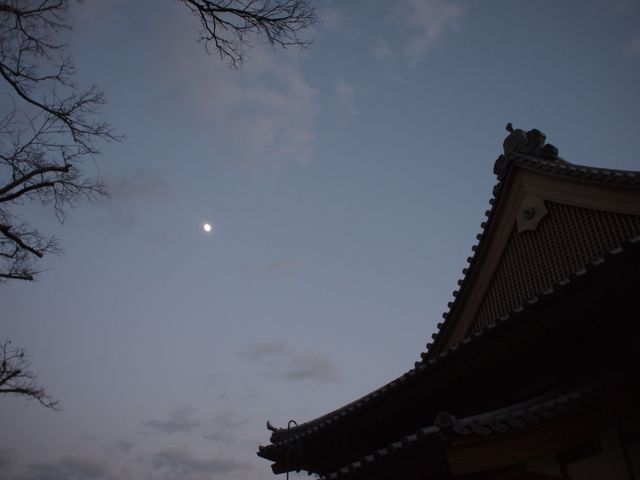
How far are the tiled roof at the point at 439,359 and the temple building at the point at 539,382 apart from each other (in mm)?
18

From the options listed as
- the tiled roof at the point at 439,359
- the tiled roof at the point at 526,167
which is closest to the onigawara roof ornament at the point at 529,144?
the tiled roof at the point at 526,167

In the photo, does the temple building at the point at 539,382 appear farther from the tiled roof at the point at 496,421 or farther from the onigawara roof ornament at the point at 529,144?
the onigawara roof ornament at the point at 529,144

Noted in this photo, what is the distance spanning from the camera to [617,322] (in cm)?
524

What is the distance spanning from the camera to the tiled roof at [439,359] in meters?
4.72

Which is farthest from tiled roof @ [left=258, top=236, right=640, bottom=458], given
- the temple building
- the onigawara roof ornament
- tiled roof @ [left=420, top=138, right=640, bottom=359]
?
the onigawara roof ornament

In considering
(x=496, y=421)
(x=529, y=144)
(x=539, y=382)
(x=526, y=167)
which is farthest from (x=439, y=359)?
(x=529, y=144)

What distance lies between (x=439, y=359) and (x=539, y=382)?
124 centimetres

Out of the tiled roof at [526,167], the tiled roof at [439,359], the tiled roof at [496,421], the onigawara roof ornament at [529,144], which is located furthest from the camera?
the onigawara roof ornament at [529,144]

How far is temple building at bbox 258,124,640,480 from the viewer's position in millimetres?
4762

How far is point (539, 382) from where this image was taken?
5.83 meters

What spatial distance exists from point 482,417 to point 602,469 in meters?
1.34

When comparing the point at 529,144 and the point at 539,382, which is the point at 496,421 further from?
the point at 529,144

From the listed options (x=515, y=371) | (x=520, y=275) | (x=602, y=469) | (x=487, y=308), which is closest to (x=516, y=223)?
(x=520, y=275)

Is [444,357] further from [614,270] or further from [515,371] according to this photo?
[614,270]
